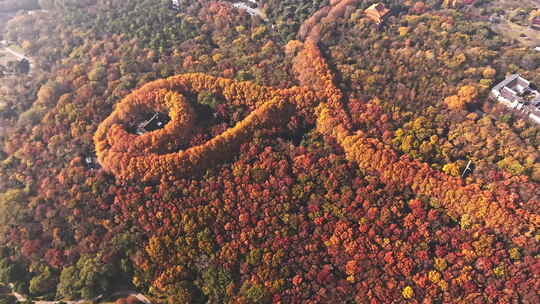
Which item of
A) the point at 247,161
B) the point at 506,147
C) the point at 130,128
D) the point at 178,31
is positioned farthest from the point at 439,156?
the point at 178,31

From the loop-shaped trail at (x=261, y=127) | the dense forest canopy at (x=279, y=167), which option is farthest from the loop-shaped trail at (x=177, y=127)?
the dense forest canopy at (x=279, y=167)

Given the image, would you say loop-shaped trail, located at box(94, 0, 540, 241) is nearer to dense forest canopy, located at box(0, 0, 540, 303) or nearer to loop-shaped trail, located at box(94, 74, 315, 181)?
loop-shaped trail, located at box(94, 74, 315, 181)

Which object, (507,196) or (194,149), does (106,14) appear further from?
(507,196)

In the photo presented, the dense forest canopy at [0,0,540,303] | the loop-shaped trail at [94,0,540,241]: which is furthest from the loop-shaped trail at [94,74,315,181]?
the dense forest canopy at [0,0,540,303]

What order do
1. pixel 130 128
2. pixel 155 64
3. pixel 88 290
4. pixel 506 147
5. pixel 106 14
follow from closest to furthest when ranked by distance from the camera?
pixel 88 290 → pixel 506 147 → pixel 130 128 → pixel 155 64 → pixel 106 14

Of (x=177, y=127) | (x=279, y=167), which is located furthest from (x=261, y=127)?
(x=177, y=127)

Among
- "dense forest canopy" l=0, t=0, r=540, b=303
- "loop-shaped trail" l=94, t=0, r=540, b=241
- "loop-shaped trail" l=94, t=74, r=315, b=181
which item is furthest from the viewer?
"loop-shaped trail" l=94, t=74, r=315, b=181

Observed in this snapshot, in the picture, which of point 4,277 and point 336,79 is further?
point 336,79

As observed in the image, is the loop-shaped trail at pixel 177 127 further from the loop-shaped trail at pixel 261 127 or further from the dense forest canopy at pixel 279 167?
the dense forest canopy at pixel 279 167

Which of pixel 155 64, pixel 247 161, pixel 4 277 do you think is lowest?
pixel 4 277
